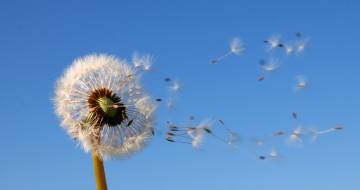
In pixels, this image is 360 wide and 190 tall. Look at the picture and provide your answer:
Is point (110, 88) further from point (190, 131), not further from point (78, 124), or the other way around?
point (190, 131)

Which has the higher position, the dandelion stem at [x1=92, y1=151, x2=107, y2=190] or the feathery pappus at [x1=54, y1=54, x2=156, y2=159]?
the feathery pappus at [x1=54, y1=54, x2=156, y2=159]

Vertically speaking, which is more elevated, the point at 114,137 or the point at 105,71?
the point at 105,71

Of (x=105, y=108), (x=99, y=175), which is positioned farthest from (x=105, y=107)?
(x=99, y=175)

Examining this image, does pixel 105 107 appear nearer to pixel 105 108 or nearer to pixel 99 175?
pixel 105 108

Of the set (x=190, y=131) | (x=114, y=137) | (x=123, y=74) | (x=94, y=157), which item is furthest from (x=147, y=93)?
(x=94, y=157)

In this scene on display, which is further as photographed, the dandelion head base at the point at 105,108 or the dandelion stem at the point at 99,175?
the dandelion head base at the point at 105,108

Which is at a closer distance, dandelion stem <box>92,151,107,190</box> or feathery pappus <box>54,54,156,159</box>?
dandelion stem <box>92,151,107,190</box>

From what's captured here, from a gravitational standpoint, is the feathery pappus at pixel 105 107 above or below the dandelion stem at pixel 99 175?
above
